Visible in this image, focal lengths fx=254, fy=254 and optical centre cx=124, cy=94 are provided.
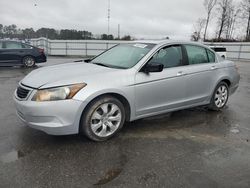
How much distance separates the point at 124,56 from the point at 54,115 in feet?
6.00

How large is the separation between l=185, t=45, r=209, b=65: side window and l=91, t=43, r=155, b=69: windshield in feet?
2.88

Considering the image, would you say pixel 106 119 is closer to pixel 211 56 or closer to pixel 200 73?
pixel 200 73

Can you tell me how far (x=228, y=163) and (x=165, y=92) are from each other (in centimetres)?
156

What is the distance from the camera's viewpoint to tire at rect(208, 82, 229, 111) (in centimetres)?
545

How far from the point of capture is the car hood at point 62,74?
3.63 metres

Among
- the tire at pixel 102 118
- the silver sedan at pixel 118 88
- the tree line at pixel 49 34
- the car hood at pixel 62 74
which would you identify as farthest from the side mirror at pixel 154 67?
the tree line at pixel 49 34

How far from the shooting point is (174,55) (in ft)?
15.5

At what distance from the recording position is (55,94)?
346 centimetres

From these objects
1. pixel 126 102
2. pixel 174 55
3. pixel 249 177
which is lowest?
pixel 249 177

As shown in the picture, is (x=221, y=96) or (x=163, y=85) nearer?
(x=163, y=85)

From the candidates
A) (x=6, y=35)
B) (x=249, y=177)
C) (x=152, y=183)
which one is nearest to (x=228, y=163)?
(x=249, y=177)

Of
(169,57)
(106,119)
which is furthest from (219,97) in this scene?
(106,119)

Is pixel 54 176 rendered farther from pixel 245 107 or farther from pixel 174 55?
pixel 245 107

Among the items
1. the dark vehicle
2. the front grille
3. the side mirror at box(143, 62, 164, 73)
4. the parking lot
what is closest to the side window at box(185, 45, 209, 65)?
the side mirror at box(143, 62, 164, 73)
